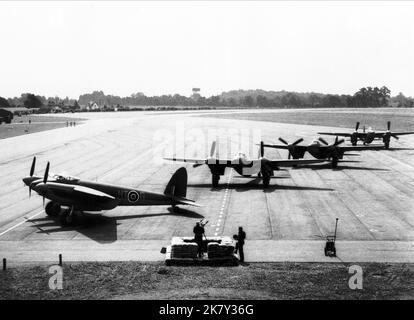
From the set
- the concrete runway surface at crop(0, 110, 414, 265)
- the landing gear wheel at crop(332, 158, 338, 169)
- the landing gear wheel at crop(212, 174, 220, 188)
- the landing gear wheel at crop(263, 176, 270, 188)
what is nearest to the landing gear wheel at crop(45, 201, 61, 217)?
the concrete runway surface at crop(0, 110, 414, 265)

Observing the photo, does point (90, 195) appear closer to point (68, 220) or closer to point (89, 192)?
point (89, 192)

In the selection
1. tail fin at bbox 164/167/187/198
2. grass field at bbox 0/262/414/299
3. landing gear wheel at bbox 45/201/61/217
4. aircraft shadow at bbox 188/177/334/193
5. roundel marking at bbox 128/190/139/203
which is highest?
tail fin at bbox 164/167/187/198

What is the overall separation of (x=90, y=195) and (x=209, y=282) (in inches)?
480

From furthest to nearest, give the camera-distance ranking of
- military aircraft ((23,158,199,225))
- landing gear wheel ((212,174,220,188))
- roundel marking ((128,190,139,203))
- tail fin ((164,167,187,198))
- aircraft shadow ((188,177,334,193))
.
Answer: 1. landing gear wheel ((212,174,220,188))
2. aircraft shadow ((188,177,334,193))
3. tail fin ((164,167,187,198))
4. roundel marking ((128,190,139,203))
5. military aircraft ((23,158,199,225))

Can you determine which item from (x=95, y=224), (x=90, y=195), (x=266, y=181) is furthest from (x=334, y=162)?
(x=90, y=195)

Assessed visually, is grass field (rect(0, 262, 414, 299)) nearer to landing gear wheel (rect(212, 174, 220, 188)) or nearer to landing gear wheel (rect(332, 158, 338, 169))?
landing gear wheel (rect(212, 174, 220, 188))

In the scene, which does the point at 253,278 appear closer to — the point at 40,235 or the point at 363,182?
the point at 40,235

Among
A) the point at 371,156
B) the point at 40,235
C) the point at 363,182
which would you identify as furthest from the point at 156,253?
the point at 371,156

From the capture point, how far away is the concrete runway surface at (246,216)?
2389 centimetres

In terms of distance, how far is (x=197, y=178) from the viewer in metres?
46.5

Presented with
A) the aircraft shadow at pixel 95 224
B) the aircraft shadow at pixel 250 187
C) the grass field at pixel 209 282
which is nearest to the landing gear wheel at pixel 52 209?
the aircraft shadow at pixel 95 224

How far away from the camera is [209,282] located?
18984mm

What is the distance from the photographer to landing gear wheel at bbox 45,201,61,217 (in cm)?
3033
